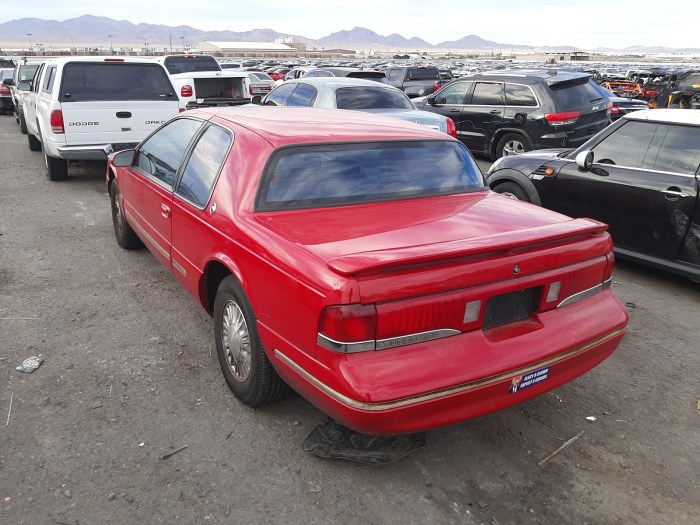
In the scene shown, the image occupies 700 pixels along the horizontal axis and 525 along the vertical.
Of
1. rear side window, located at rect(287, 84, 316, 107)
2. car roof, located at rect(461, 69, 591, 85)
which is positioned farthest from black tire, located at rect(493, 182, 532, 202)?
car roof, located at rect(461, 69, 591, 85)

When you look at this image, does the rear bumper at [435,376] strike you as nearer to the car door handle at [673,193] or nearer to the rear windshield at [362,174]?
the rear windshield at [362,174]

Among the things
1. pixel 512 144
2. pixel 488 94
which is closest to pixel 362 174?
pixel 512 144

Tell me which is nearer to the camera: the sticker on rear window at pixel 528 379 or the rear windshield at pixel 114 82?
the sticker on rear window at pixel 528 379

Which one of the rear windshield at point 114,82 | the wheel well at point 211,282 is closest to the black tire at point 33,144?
the rear windshield at point 114,82

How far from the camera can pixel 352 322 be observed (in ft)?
7.98

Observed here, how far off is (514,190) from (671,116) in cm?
175

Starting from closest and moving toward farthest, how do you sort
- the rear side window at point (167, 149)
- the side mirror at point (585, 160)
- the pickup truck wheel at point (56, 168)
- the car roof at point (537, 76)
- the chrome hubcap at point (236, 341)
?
the chrome hubcap at point (236, 341), the rear side window at point (167, 149), the side mirror at point (585, 160), the pickup truck wheel at point (56, 168), the car roof at point (537, 76)

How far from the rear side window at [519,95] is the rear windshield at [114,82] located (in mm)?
5856

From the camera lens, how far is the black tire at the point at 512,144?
34.5 ft

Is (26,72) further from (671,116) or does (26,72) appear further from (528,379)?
(528,379)

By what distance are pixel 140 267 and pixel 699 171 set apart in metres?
5.07

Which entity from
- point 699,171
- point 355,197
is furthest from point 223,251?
point 699,171

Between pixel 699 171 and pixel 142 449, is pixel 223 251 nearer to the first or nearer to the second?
pixel 142 449

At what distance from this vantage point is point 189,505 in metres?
2.67
